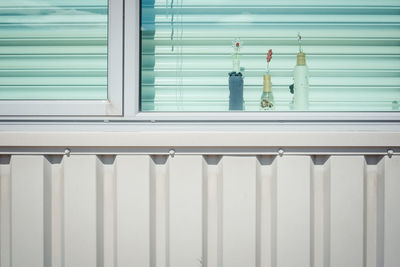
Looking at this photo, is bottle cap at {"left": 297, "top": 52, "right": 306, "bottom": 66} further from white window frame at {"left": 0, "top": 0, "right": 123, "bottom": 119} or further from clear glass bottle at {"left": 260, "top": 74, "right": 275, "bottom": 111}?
white window frame at {"left": 0, "top": 0, "right": 123, "bottom": 119}

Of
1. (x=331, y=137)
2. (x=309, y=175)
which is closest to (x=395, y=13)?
(x=331, y=137)

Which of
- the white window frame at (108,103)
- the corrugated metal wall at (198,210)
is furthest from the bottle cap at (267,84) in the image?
the white window frame at (108,103)

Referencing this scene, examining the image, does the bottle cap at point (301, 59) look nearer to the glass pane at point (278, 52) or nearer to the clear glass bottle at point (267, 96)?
the glass pane at point (278, 52)

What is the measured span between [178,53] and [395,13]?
2.65 ft

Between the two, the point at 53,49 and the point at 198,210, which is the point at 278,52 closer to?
the point at 198,210

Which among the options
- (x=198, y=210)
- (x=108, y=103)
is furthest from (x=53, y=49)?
(x=198, y=210)

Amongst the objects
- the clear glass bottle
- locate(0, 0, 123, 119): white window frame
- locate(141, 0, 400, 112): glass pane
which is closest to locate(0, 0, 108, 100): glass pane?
locate(0, 0, 123, 119): white window frame

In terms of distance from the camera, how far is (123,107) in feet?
2.72

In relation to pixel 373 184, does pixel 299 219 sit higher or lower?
lower

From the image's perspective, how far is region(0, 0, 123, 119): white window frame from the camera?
0.82 m

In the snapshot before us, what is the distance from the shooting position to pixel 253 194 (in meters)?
0.78

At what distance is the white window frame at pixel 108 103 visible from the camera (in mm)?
821

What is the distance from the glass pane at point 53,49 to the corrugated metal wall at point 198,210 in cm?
26

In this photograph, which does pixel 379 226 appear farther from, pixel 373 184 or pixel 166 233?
pixel 166 233
